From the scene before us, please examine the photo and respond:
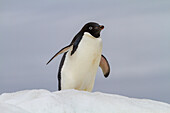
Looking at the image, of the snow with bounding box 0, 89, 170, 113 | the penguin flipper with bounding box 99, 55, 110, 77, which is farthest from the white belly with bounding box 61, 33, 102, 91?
the snow with bounding box 0, 89, 170, 113

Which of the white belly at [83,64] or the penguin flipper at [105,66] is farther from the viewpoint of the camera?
the penguin flipper at [105,66]

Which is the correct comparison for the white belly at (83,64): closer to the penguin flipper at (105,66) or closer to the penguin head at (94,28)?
the penguin head at (94,28)

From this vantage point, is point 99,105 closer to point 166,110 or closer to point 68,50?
point 166,110

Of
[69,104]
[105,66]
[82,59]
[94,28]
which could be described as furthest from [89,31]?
[69,104]

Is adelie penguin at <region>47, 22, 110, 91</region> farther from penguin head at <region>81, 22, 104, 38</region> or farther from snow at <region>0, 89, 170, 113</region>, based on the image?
snow at <region>0, 89, 170, 113</region>

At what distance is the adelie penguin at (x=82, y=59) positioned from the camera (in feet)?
15.1

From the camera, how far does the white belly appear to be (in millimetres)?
4594

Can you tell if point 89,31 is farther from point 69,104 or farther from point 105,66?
point 69,104

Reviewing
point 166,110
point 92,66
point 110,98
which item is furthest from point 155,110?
point 92,66

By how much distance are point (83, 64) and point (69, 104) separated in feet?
6.27

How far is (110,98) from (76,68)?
5.41 feet

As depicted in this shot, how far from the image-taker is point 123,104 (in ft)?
9.68

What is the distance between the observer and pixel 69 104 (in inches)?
108

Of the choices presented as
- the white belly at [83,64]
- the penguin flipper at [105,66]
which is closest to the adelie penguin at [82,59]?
the white belly at [83,64]
